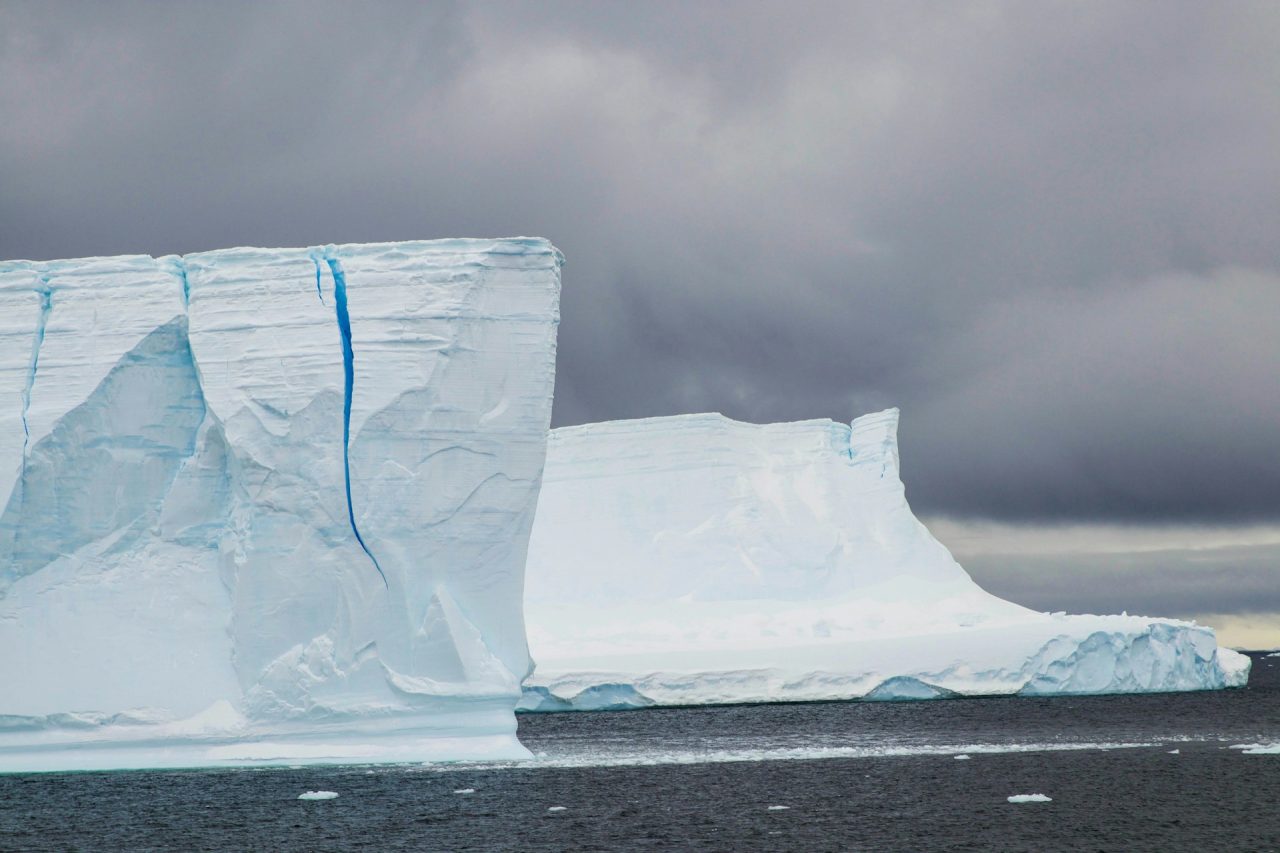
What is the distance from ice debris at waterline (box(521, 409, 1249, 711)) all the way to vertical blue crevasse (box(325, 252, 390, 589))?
16401 millimetres

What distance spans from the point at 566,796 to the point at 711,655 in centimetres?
1838

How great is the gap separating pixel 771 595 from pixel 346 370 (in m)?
25.5

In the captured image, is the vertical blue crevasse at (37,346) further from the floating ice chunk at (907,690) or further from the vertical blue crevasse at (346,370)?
the floating ice chunk at (907,690)

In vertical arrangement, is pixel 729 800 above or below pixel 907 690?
below

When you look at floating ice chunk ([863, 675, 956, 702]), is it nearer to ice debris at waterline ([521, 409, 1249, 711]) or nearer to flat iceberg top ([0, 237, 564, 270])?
ice debris at waterline ([521, 409, 1249, 711])

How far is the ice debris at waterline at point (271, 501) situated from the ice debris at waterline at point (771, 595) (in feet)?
52.7

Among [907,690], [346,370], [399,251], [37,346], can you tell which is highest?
[399,251]

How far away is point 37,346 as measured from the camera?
729 inches

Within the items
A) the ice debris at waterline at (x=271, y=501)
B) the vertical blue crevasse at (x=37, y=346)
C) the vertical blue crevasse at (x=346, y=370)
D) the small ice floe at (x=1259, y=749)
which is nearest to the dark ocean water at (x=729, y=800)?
the small ice floe at (x=1259, y=749)

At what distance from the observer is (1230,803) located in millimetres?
15102

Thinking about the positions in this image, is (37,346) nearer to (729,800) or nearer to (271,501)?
(271,501)

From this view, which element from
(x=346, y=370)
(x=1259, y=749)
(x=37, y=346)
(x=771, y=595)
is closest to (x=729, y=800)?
(x=346, y=370)

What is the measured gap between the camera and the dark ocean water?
517 inches

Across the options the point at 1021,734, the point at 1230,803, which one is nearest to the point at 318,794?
the point at 1230,803
